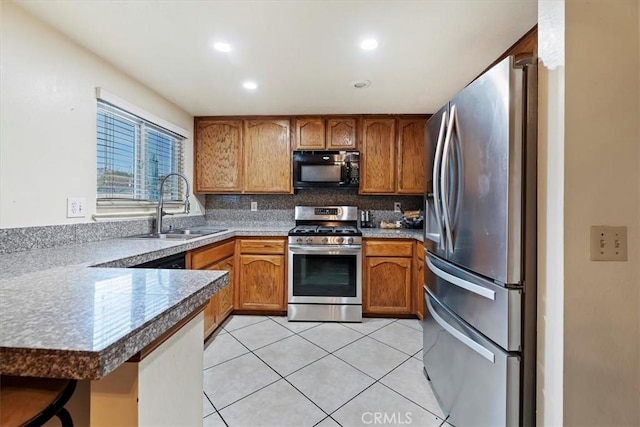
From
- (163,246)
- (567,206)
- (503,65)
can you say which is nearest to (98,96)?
(163,246)

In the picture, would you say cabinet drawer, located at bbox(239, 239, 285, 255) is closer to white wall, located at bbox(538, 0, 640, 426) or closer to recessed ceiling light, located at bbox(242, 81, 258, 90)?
recessed ceiling light, located at bbox(242, 81, 258, 90)

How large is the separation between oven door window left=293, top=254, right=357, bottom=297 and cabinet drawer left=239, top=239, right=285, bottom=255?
0.66 ft

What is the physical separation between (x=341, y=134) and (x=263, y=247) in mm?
1528

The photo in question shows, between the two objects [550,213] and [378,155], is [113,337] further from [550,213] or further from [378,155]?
[378,155]

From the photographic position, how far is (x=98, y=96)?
1980 mm

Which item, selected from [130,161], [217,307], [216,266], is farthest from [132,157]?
[217,307]

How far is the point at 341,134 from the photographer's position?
10.6ft

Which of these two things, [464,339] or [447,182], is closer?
[464,339]

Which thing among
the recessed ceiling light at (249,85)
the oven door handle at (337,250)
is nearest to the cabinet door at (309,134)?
the recessed ceiling light at (249,85)

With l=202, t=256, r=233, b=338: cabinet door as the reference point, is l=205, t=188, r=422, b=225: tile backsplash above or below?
above

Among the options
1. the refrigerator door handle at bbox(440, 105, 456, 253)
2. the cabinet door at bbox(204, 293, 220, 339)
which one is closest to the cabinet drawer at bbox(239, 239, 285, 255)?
the cabinet door at bbox(204, 293, 220, 339)

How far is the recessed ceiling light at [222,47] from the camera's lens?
71.7 inches

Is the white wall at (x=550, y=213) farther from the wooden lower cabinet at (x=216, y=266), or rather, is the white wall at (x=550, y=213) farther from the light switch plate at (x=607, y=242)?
the wooden lower cabinet at (x=216, y=266)

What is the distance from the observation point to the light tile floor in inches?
61.8
